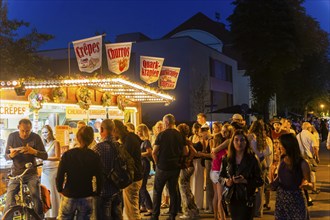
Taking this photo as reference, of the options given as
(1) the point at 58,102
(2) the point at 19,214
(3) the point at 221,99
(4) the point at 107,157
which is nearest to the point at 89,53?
(1) the point at 58,102

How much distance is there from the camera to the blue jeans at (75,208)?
4719 mm

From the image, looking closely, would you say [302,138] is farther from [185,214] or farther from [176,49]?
[176,49]

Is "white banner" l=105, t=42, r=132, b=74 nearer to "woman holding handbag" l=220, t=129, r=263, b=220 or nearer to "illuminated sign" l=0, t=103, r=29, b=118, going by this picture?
"illuminated sign" l=0, t=103, r=29, b=118

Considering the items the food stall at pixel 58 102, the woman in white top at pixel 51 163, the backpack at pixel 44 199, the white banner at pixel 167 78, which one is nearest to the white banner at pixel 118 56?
the food stall at pixel 58 102

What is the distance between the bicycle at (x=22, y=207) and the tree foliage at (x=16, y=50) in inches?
827

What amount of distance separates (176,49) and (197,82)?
293cm

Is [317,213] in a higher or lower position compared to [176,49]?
lower

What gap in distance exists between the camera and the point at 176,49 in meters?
29.4

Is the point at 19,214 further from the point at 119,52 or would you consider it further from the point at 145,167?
the point at 119,52

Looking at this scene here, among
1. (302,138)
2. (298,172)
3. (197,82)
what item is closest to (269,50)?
(197,82)

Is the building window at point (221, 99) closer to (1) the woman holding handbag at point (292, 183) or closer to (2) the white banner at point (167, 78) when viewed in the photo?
(2) the white banner at point (167, 78)

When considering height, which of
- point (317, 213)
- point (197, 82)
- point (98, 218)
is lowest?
point (317, 213)

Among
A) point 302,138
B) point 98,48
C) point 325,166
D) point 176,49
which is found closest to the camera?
point 98,48

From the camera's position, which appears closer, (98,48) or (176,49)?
(98,48)
